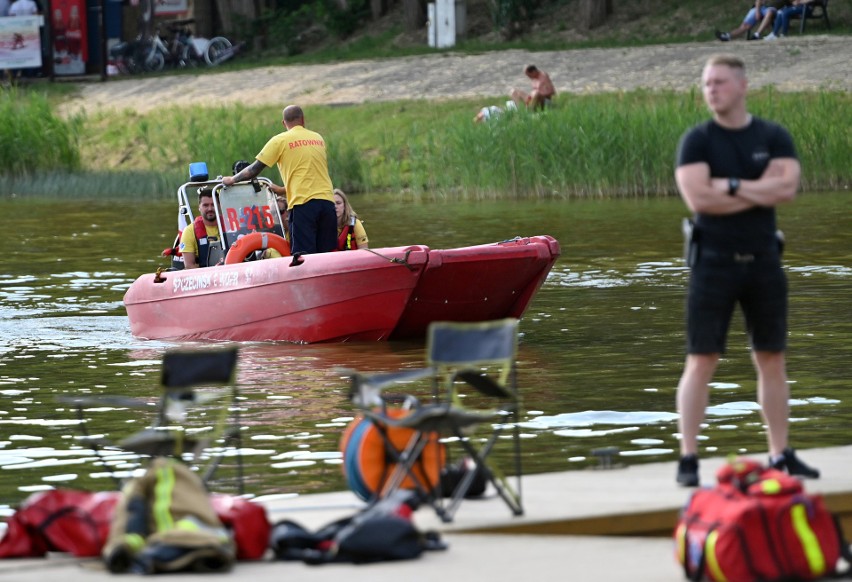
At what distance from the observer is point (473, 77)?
39125 mm

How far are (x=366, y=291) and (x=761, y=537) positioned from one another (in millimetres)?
8759

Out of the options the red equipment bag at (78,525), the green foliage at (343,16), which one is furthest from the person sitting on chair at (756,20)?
the red equipment bag at (78,525)

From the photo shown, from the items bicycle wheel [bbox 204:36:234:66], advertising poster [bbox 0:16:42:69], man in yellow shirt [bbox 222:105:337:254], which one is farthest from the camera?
bicycle wheel [bbox 204:36:234:66]

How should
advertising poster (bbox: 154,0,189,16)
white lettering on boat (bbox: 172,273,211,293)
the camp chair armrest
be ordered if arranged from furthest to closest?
1. advertising poster (bbox: 154,0,189,16)
2. white lettering on boat (bbox: 172,273,211,293)
3. the camp chair armrest

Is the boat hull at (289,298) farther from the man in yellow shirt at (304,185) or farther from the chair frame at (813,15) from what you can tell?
the chair frame at (813,15)

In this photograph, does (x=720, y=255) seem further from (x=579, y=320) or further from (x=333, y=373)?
(x=579, y=320)

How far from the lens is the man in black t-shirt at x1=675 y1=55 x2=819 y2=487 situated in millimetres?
7734

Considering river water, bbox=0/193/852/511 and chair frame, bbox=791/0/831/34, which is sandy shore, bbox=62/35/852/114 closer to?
chair frame, bbox=791/0/831/34

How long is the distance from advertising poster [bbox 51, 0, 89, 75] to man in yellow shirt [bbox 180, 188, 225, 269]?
32.4 m

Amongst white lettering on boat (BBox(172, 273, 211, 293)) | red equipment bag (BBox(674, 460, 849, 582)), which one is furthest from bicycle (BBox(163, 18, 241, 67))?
red equipment bag (BBox(674, 460, 849, 582))

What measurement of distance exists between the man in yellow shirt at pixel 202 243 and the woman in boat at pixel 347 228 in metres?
1.06

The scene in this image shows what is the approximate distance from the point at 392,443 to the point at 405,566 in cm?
106

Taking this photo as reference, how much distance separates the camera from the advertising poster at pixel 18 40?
4669 centimetres

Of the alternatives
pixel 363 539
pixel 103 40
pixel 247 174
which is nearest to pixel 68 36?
pixel 103 40
